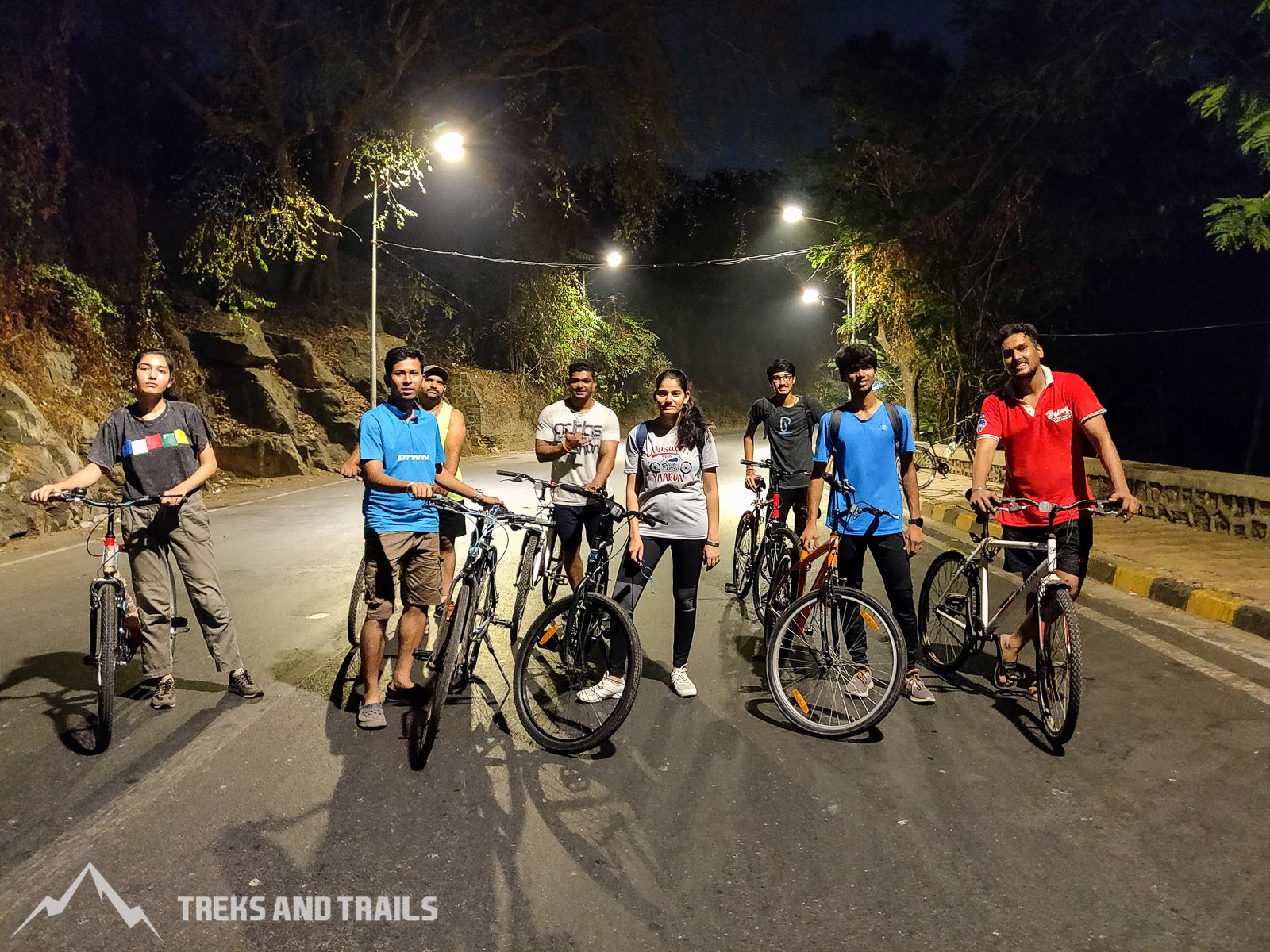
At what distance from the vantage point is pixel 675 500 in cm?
534

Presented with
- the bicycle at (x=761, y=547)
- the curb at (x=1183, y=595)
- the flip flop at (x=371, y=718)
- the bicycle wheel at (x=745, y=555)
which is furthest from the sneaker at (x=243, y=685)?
the curb at (x=1183, y=595)

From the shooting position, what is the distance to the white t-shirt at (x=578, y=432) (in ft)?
21.5

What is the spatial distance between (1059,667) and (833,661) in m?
1.08

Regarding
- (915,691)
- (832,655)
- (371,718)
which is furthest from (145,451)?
(915,691)

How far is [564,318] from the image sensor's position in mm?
34906

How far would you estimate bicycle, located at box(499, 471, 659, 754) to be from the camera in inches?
181

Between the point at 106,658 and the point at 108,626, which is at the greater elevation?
the point at 108,626

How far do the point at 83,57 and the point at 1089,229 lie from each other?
22921mm

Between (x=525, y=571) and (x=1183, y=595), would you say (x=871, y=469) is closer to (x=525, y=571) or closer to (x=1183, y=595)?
(x=525, y=571)

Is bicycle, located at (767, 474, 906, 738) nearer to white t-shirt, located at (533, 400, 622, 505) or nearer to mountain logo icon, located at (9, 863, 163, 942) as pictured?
white t-shirt, located at (533, 400, 622, 505)

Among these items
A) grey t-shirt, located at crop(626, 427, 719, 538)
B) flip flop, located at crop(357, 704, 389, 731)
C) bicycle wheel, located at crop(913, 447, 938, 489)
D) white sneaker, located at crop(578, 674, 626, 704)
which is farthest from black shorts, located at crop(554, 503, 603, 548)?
bicycle wheel, located at crop(913, 447, 938, 489)

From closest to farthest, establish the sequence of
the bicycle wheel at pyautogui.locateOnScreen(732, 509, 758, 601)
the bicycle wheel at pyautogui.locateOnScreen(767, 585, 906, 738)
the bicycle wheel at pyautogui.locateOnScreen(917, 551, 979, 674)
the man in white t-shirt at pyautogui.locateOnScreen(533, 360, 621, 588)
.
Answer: the bicycle wheel at pyautogui.locateOnScreen(767, 585, 906, 738) → the bicycle wheel at pyautogui.locateOnScreen(917, 551, 979, 674) → the man in white t-shirt at pyautogui.locateOnScreen(533, 360, 621, 588) → the bicycle wheel at pyautogui.locateOnScreen(732, 509, 758, 601)

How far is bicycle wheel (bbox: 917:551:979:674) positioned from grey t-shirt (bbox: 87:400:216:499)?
4.24 metres

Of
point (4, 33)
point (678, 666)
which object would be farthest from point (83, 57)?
A: point (678, 666)
